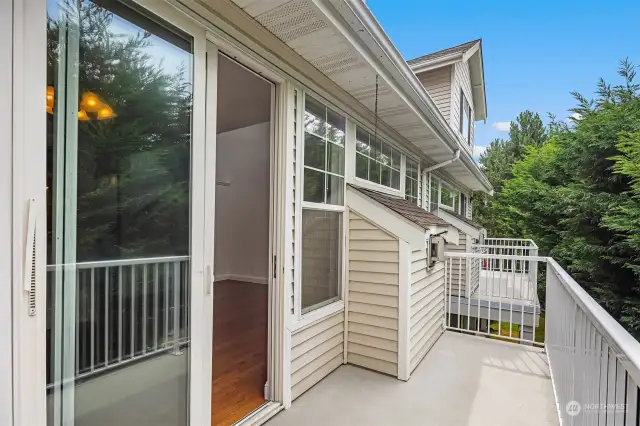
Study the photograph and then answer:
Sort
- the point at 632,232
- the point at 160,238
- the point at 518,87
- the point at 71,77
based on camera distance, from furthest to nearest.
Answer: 1. the point at 518,87
2. the point at 632,232
3. the point at 160,238
4. the point at 71,77

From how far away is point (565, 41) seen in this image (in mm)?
15344

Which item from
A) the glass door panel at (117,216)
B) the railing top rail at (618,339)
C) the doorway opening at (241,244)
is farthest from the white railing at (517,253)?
the glass door panel at (117,216)

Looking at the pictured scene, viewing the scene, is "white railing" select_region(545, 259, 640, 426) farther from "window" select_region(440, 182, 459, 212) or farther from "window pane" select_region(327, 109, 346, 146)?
"window" select_region(440, 182, 459, 212)

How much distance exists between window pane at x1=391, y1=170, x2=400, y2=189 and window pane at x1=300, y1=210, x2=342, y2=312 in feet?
5.16

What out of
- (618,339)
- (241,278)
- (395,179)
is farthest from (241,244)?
(618,339)

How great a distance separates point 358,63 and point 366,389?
8.81 feet

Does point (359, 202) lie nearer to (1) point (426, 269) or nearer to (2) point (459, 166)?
(1) point (426, 269)

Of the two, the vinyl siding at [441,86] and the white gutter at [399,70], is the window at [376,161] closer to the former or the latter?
the white gutter at [399,70]

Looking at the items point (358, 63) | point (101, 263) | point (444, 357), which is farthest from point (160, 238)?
point (444, 357)

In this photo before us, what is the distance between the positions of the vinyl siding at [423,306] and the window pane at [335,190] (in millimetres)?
904

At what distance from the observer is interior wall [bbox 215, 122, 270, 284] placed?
20.2 feet

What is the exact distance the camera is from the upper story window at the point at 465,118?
872cm

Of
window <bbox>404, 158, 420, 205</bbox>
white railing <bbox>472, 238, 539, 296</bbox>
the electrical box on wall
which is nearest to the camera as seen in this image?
the electrical box on wall

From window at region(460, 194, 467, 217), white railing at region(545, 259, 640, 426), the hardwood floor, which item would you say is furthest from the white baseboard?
window at region(460, 194, 467, 217)
